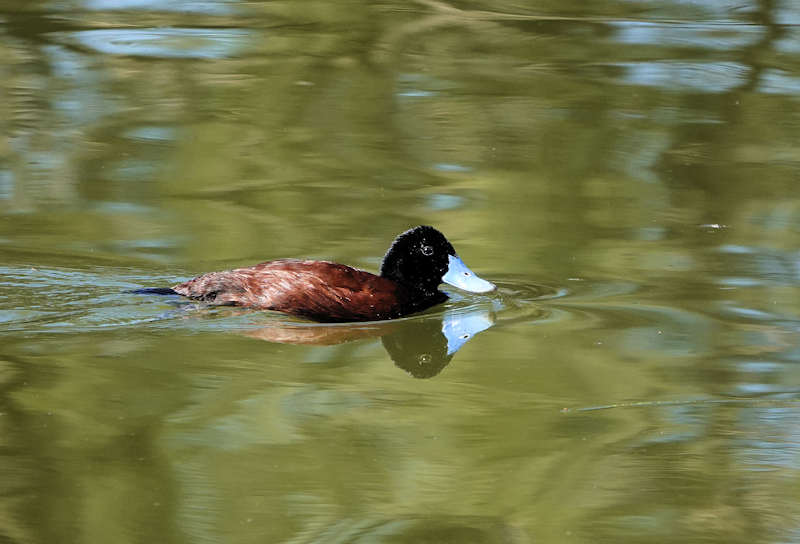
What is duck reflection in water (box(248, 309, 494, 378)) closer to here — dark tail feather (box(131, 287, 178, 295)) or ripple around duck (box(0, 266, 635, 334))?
ripple around duck (box(0, 266, 635, 334))

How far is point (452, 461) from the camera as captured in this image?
207 inches

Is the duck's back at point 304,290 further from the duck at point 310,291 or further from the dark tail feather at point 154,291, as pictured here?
the dark tail feather at point 154,291

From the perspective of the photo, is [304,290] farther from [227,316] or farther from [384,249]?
[384,249]

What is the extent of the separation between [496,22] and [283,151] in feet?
16.7

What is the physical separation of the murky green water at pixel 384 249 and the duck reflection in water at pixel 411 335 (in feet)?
0.11

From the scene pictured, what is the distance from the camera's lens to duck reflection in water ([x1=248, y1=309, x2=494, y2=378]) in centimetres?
682

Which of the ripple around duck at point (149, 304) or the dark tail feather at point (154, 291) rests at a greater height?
the dark tail feather at point (154, 291)

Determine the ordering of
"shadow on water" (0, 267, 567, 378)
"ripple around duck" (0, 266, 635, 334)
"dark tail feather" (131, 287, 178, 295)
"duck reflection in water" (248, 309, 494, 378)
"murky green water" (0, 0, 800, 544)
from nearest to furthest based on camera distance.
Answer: "murky green water" (0, 0, 800, 544) → "duck reflection in water" (248, 309, 494, 378) → "shadow on water" (0, 267, 567, 378) → "ripple around duck" (0, 266, 635, 334) → "dark tail feather" (131, 287, 178, 295)

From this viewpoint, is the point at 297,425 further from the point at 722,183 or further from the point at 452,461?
the point at 722,183

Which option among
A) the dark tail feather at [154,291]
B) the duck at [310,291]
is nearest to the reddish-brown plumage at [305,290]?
the duck at [310,291]

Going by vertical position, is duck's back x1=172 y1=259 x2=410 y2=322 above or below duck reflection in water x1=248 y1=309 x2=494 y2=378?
above

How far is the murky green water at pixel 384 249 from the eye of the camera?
4.96 meters

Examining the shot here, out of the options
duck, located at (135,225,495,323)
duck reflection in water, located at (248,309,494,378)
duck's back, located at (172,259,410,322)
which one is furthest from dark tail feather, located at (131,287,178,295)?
duck reflection in water, located at (248,309,494,378)

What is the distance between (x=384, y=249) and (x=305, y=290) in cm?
137
